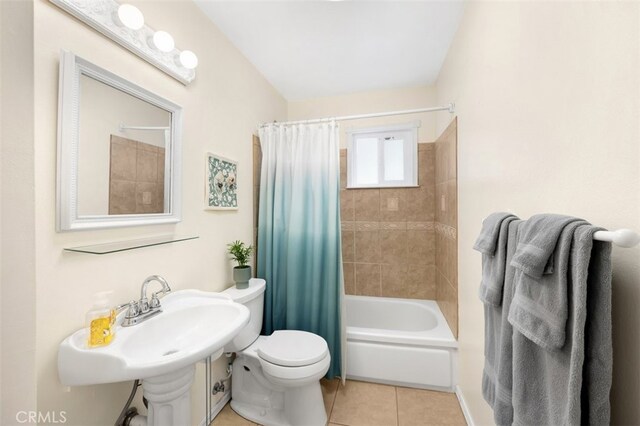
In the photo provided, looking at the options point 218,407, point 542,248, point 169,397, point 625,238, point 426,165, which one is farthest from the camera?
point 426,165

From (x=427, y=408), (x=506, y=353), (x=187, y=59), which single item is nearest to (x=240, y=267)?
(x=187, y=59)

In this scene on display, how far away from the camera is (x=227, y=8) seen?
5.05 ft

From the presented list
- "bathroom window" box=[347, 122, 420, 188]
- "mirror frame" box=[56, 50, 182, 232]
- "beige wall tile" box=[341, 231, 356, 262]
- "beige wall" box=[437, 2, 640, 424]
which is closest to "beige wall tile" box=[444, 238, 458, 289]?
"beige wall" box=[437, 2, 640, 424]

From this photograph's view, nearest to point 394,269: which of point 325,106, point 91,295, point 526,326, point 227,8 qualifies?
point 325,106

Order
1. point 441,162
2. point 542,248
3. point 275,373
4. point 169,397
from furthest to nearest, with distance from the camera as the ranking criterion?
point 441,162 → point 275,373 → point 169,397 → point 542,248

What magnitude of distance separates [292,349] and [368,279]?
125 centimetres

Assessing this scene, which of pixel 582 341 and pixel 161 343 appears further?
pixel 161 343

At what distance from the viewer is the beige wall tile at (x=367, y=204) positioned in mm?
2588

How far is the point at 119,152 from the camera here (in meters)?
1.10

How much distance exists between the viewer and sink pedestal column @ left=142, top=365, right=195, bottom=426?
98 centimetres

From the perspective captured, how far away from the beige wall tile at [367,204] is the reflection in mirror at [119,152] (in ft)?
5.79

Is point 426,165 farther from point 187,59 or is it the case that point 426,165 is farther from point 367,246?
point 187,59

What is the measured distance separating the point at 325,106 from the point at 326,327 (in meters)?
2.12

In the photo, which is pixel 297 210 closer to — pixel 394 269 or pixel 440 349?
pixel 394 269
